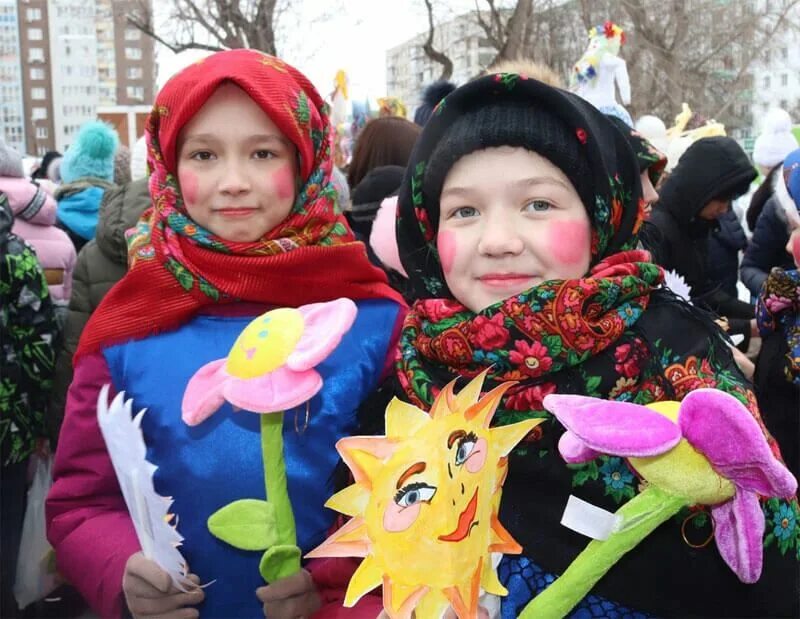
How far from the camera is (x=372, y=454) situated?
1125 mm

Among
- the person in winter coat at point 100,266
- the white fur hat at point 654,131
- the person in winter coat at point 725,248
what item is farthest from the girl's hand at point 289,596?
the white fur hat at point 654,131

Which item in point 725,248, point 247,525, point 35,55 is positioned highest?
point 35,55

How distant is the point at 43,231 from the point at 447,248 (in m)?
2.79

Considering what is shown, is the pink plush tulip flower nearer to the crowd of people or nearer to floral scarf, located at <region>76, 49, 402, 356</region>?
the crowd of people

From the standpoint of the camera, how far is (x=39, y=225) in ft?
11.8

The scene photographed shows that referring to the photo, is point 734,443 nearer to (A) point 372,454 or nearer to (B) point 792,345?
(A) point 372,454

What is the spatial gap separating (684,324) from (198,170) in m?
1.05

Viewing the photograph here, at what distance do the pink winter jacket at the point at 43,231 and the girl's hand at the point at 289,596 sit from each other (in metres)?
2.49

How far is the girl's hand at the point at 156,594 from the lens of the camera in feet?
4.93

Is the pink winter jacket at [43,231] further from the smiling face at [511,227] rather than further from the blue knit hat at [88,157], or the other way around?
the smiling face at [511,227]

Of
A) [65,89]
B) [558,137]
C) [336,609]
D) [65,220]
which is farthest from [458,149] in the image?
[65,89]

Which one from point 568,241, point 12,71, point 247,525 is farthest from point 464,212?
point 12,71

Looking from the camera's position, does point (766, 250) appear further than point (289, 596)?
Yes

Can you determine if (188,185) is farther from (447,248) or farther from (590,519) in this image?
(590,519)
